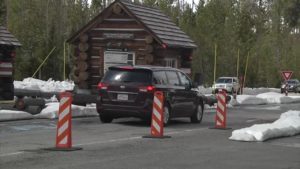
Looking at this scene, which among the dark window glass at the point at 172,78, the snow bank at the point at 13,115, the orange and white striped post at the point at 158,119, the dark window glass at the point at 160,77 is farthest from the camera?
the dark window glass at the point at 172,78

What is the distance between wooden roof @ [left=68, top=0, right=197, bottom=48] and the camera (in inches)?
1155

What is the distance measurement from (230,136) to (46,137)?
4.64 m

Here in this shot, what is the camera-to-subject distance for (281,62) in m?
69.1

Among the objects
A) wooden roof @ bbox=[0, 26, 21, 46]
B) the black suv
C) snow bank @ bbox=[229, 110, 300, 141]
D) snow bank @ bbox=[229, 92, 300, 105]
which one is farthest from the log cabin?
snow bank @ bbox=[229, 110, 300, 141]

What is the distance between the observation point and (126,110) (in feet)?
61.7

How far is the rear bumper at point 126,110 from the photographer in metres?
18.7

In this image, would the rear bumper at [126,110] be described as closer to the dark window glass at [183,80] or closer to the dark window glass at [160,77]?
the dark window glass at [160,77]

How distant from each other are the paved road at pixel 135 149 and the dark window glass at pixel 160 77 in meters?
1.35

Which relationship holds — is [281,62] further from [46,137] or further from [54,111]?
[46,137]

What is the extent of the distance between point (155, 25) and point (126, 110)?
12050mm

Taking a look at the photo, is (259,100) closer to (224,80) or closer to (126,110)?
(224,80)

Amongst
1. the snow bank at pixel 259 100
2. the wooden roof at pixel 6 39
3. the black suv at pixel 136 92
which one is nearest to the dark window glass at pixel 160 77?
the black suv at pixel 136 92

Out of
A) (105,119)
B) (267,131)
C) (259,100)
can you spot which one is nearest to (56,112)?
(105,119)

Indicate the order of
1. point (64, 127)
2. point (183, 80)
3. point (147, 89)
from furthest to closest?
point (183, 80) < point (147, 89) < point (64, 127)
